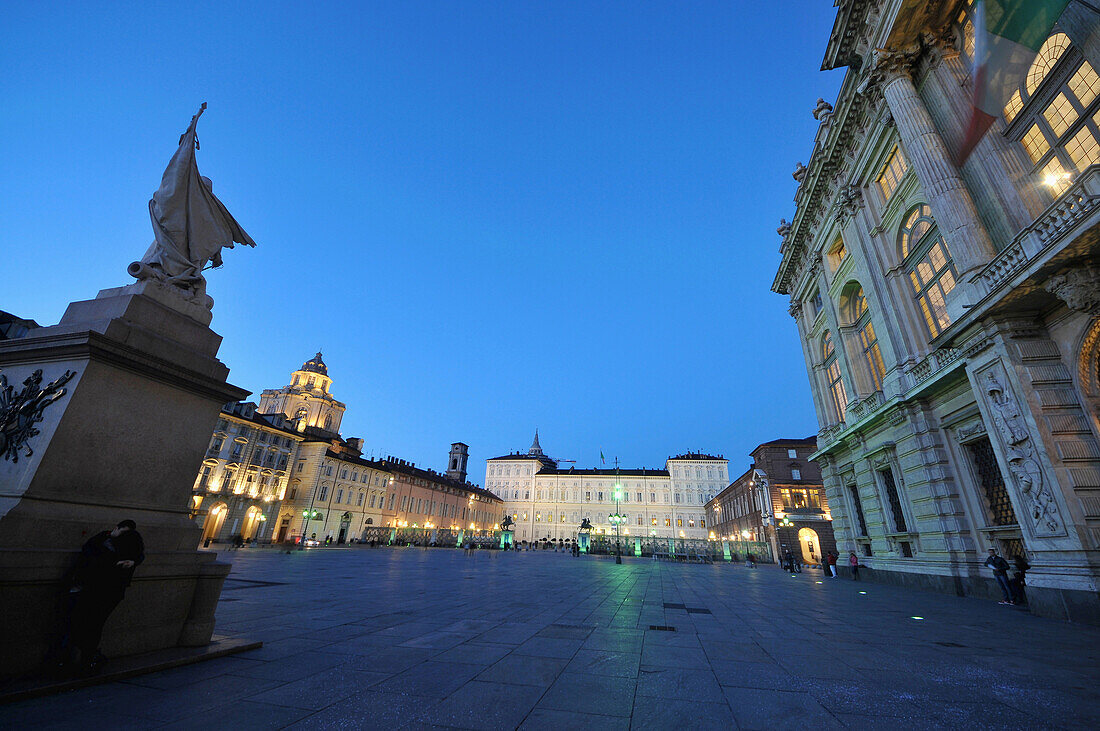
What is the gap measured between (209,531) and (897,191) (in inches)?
2397

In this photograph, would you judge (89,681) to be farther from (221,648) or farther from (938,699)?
(938,699)

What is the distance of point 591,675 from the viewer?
4.53 metres

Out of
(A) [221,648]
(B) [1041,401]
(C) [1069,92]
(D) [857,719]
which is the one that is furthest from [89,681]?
(C) [1069,92]

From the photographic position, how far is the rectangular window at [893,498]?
1908 centimetres

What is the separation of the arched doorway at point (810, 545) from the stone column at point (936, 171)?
140 ft

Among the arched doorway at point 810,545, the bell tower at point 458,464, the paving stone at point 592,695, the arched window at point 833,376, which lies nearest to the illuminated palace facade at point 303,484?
the bell tower at point 458,464

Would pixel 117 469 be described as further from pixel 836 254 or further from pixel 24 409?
pixel 836 254

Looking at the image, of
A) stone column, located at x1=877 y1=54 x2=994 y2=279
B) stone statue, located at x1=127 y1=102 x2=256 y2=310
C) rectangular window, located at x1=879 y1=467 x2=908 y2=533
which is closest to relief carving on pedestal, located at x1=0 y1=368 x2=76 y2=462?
stone statue, located at x1=127 y1=102 x2=256 y2=310

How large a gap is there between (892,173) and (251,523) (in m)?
63.1

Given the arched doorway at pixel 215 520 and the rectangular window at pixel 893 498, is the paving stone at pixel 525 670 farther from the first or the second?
the arched doorway at pixel 215 520

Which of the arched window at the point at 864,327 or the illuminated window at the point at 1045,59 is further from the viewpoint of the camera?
the arched window at the point at 864,327

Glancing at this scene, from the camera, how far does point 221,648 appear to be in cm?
445

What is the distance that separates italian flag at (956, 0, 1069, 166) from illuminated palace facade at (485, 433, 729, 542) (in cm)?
8420

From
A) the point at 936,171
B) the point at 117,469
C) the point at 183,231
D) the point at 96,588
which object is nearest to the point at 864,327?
the point at 936,171
